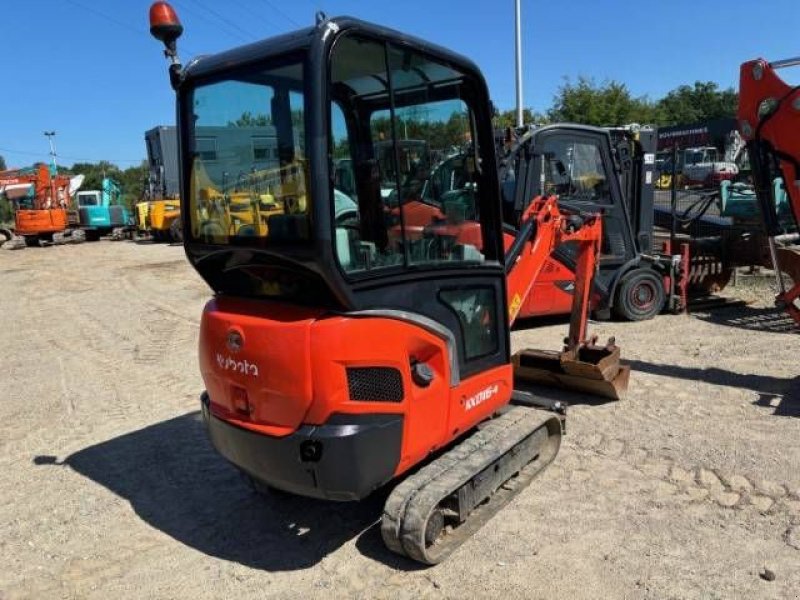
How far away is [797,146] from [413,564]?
14.1 ft

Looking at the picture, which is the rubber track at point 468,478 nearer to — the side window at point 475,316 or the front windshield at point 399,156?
the side window at point 475,316

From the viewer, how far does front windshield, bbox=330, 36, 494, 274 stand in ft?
9.05

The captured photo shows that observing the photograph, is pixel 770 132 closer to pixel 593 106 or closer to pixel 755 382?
pixel 755 382

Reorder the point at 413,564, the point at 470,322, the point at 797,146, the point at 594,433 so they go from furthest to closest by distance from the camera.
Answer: the point at 797,146 → the point at 594,433 → the point at 470,322 → the point at 413,564

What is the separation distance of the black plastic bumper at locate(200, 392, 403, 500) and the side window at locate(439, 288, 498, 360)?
0.68 metres

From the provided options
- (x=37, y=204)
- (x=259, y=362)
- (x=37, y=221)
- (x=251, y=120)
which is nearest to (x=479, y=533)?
(x=259, y=362)

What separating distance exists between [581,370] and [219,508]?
2929 mm

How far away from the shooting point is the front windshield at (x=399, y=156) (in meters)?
2.76

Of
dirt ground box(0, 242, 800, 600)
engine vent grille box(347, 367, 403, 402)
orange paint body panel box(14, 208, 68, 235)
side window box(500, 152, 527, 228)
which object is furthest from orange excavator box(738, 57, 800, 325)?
orange paint body panel box(14, 208, 68, 235)

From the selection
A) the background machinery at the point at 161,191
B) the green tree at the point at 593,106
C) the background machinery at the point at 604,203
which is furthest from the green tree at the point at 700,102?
the background machinery at the point at 604,203

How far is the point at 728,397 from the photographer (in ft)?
16.9

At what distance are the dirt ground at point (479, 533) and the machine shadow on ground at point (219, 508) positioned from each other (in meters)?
0.01

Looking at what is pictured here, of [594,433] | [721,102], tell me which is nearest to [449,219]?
[594,433]

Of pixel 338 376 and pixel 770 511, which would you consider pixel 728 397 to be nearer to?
pixel 770 511
